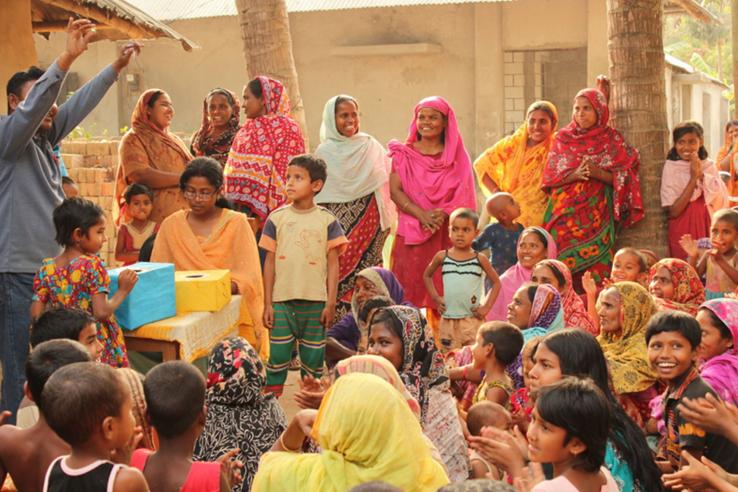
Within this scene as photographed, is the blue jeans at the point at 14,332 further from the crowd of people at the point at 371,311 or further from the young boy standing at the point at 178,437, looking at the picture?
the young boy standing at the point at 178,437

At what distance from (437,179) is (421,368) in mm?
3953

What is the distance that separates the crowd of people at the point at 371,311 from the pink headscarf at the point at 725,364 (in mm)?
14

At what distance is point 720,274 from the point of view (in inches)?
330

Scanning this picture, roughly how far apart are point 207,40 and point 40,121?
46.0 feet

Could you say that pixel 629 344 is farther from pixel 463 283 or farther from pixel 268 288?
pixel 268 288

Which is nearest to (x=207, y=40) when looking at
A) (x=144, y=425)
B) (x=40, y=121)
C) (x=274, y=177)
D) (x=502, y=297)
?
(x=274, y=177)

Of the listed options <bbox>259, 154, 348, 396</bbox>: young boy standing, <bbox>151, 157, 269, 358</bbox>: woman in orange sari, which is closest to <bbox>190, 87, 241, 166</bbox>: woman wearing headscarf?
<bbox>259, 154, 348, 396</bbox>: young boy standing

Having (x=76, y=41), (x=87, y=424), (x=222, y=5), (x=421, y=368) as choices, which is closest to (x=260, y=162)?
(x=76, y=41)

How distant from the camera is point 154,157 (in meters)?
9.04

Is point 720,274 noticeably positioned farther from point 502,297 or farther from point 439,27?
point 439,27

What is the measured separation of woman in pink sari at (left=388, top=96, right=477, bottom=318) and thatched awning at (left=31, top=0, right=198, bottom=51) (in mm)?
2281

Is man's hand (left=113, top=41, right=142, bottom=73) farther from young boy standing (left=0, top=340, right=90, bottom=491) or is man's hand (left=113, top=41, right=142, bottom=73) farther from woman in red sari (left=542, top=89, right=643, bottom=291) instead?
woman in red sari (left=542, top=89, right=643, bottom=291)

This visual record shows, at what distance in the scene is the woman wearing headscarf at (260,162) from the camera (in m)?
8.95

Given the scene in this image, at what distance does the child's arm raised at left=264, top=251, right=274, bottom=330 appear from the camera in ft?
25.5
